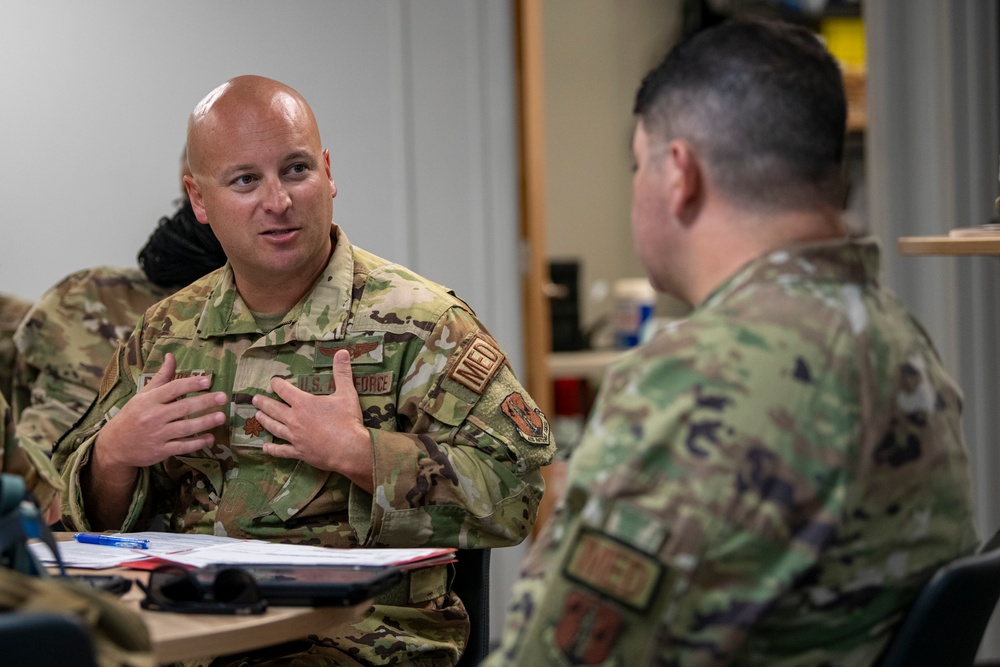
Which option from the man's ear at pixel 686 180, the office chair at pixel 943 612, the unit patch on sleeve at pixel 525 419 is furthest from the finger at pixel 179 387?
the office chair at pixel 943 612

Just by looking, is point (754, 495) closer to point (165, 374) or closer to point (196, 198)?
point (165, 374)

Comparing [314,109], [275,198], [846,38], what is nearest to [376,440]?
[275,198]

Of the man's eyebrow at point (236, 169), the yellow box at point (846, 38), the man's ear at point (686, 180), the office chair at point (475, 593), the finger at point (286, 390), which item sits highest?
the yellow box at point (846, 38)

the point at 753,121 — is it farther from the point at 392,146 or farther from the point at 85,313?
the point at 392,146

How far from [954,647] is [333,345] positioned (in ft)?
3.50

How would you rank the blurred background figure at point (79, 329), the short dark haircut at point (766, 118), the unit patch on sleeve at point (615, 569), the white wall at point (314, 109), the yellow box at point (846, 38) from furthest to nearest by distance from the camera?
the yellow box at point (846, 38) → the white wall at point (314, 109) → the blurred background figure at point (79, 329) → the short dark haircut at point (766, 118) → the unit patch on sleeve at point (615, 569)

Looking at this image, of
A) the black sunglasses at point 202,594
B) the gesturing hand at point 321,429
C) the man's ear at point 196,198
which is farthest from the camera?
the man's ear at point 196,198

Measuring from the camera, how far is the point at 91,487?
1.87 metres

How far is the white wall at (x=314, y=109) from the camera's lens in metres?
3.15

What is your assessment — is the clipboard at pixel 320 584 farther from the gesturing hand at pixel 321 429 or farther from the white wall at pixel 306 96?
the white wall at pixel 306 96

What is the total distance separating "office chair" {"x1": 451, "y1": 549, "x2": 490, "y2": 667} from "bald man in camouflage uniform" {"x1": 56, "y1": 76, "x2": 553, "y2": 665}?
0.04 meters

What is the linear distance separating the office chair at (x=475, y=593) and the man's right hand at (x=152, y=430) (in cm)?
43

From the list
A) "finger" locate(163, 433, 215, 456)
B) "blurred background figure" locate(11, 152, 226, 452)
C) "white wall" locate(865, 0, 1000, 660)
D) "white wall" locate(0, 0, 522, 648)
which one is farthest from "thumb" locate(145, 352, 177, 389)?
"white wall" locate(865, 0, 1000, 660)

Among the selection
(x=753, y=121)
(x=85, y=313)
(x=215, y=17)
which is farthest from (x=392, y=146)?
(x=753, y=121)
